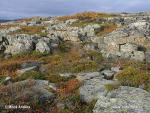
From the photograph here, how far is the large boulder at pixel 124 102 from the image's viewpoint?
16422mm

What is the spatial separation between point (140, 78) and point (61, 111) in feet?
20.3

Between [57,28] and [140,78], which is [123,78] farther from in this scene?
[57,28]

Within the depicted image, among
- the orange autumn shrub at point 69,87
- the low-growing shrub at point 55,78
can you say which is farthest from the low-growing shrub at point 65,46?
the orange autumn shrub at point 69,87

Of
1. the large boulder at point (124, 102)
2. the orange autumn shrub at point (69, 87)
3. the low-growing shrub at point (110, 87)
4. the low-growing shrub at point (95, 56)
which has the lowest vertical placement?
the low-growing shrub at point (95, 56)

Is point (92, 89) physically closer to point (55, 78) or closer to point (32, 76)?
point (55, 78)

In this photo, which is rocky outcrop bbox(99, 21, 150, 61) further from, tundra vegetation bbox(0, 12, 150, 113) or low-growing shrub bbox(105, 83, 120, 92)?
low-growing shrub bbox(105, 83, 120, 92)

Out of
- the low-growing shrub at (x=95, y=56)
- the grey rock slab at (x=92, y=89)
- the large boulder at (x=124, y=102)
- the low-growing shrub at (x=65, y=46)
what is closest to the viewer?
the large boulder at (x=124, y=102)

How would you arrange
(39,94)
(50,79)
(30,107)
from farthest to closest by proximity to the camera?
(50,79)
(39,94)
(30,107)

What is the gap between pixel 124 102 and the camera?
17.1 metres

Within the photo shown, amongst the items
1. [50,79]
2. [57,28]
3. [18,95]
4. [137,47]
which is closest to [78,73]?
[50,79]

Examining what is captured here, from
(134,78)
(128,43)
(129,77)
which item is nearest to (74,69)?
(129,77)

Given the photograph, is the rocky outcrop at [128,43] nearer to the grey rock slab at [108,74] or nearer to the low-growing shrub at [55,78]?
the grey rock slab at [108,74]

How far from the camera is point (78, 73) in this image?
24.5 meters

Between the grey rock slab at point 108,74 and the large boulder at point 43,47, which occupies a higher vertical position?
the large boulder at point 43,47
